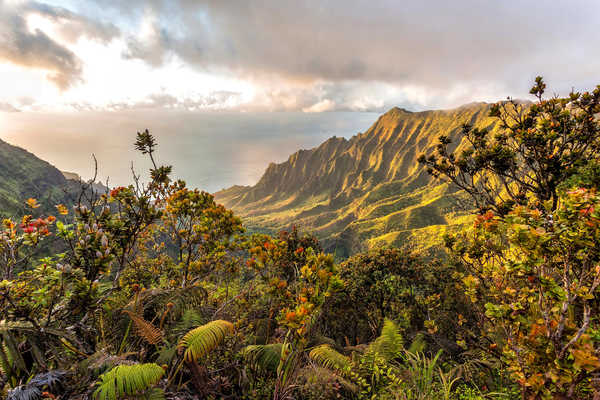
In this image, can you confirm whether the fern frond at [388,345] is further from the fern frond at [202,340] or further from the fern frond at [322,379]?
the fern frond at [202,340]

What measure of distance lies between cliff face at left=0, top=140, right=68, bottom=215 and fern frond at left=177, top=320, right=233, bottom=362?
257 ft

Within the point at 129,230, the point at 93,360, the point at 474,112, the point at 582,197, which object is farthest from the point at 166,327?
the point at 474,112

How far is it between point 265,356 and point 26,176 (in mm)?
112899

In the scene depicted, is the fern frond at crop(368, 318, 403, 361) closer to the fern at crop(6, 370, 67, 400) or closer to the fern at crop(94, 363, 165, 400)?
the fern at crop(94, 363, 165, 400)

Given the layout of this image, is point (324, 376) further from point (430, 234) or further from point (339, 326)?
point (430, 234)

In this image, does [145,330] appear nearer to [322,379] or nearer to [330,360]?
[322,379]

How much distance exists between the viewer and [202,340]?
335 centimetres

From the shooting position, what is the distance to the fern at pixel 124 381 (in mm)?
2506

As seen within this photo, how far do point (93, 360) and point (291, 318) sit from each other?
2.56 metres

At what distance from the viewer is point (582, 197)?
209cm

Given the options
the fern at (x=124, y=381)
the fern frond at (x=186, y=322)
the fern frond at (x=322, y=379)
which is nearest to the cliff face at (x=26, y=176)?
the fern frond at (x=186, y=322)

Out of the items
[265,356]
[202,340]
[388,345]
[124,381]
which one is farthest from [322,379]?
[124,381]

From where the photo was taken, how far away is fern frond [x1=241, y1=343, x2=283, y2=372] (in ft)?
13.8

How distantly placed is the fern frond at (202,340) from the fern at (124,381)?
0.54m
